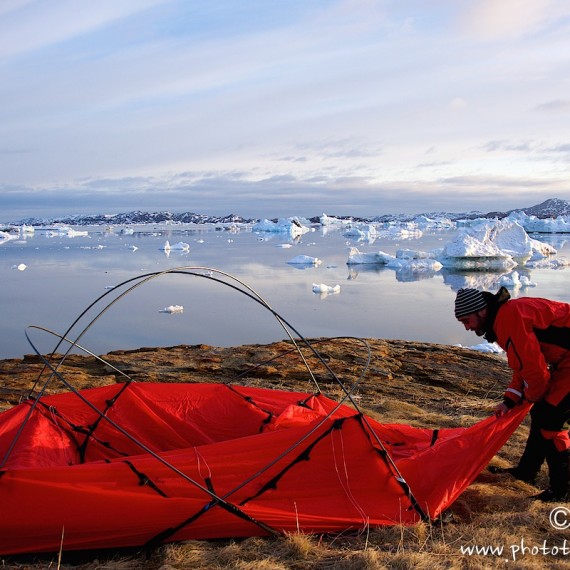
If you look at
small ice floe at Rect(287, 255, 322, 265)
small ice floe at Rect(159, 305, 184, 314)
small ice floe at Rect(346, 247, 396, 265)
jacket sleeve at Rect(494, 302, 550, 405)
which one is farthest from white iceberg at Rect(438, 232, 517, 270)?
jacket sleeve at Rect(494, 302, 550, 405)

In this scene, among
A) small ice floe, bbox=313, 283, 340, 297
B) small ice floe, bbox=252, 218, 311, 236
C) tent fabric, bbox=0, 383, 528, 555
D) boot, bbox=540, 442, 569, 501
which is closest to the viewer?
tent fabric, bbox=0, 383, 528, 555

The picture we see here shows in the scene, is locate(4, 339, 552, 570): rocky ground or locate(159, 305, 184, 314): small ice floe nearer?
locate(4, 339, 552, 570): rocky ground

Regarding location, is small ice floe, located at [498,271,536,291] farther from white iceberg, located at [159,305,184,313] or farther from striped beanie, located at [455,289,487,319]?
striped beanie, located at [455,289,487,319]

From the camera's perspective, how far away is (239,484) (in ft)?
9.84

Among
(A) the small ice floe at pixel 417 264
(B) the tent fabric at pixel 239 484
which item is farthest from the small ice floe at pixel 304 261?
(B) the tent fabric at pixel 239 484

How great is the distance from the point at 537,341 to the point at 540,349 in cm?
8

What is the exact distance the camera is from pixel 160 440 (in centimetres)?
416

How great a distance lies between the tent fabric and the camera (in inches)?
110

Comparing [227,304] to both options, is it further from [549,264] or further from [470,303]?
[549,264]

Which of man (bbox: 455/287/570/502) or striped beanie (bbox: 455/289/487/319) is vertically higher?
striped beanie (bbox: 455/289/487/319)

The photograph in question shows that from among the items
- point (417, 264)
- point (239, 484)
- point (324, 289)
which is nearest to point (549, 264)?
point (417, 264)

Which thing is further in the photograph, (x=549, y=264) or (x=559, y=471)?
(x=549, y=264)

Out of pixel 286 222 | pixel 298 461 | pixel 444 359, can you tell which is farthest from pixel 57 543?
pixel 286 222

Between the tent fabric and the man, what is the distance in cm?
24
